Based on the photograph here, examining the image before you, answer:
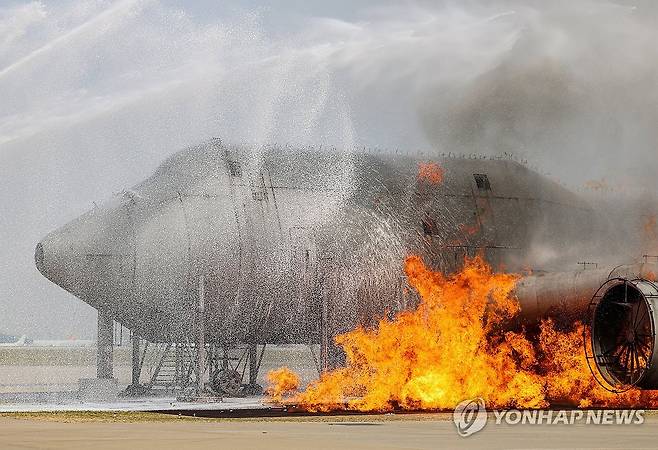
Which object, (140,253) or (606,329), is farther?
(140,253)

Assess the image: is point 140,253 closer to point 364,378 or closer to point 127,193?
point 127,193

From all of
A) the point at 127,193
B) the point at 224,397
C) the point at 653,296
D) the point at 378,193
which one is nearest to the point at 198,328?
the point at 224,397

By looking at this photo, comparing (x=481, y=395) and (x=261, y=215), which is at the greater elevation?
(x=261, y=215)

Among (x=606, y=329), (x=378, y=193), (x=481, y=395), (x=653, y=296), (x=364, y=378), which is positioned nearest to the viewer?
(x=653, y=296)

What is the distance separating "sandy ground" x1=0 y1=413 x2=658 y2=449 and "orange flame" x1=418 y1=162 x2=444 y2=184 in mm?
17278

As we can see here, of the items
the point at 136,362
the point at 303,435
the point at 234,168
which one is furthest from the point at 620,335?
the point at 136,362

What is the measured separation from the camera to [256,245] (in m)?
44.7

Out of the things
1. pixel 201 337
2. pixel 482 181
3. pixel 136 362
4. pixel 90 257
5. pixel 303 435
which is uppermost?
pixel 482 181

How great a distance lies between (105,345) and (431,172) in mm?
15414

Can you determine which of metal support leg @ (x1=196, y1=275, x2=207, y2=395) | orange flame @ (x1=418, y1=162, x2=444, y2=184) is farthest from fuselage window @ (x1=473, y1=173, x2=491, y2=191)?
metal support leg @ (x1=196, y1=275, x2=207, y2=395)

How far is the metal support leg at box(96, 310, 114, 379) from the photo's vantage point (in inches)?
1832

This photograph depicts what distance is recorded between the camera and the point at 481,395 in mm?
41406

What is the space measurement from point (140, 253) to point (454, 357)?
41.0 feet

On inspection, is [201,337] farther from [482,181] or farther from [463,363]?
[482,181]
